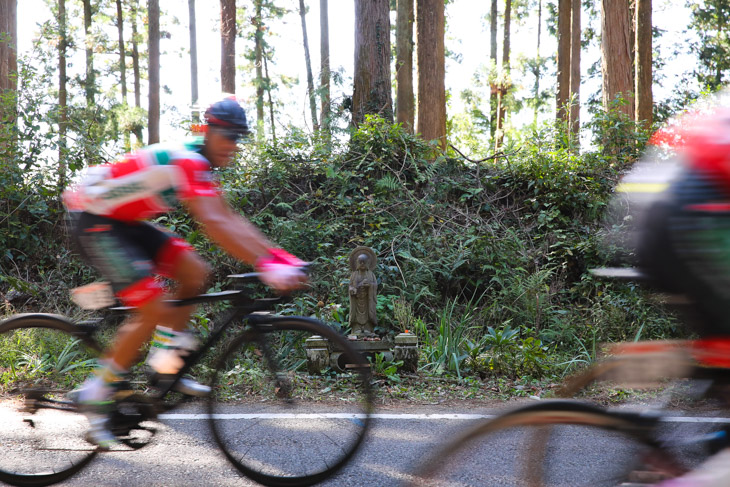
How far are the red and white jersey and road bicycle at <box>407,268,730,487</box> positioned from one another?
1.77 metres

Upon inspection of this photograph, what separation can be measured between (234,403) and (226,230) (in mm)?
1016

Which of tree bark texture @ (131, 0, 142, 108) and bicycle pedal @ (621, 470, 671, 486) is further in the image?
tree bark texture @ (131, 0, 142, 108)

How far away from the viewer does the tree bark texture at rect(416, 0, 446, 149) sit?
44.2 feet

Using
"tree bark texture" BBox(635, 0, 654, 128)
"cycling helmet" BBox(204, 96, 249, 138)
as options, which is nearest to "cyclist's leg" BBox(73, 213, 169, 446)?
"cycling helmet" BBox(204, 96, 249, 138)

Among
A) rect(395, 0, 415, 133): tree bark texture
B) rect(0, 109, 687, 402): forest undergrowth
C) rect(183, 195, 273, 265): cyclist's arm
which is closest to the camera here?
rect(183, 195, 273, 265): cyclist's arm

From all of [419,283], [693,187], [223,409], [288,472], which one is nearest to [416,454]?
[288,472]

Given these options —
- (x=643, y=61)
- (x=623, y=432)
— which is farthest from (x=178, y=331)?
(x=643, y=61)

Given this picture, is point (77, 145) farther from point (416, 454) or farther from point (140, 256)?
point (416, 454)

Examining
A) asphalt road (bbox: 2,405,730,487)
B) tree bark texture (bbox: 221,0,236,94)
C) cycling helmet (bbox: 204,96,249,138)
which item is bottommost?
asphalt road (bbox: 2,405,730,487)

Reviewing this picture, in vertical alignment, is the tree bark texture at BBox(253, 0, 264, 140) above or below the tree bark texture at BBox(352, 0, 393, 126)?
above

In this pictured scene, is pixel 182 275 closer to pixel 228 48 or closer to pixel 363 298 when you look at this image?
pixel 363 298

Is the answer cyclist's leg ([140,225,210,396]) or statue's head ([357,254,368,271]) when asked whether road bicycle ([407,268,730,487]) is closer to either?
cyclist's leg ([140,225,210,396])

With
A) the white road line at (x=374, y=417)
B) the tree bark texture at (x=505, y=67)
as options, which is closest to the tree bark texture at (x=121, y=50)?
the tree bark texture at (x=505, y=67)

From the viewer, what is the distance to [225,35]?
1656cm
